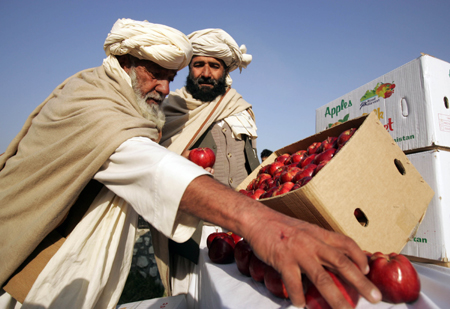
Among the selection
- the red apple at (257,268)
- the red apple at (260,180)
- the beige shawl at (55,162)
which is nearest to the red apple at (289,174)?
the red apple at (260,180)

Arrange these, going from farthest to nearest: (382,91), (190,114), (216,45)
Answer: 1. (216,45)
2. (190,114)
3. (382,91)

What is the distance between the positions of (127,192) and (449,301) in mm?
1270

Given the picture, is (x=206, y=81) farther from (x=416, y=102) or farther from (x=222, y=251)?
(x=222, y=251)

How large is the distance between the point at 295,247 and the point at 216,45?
3.04m

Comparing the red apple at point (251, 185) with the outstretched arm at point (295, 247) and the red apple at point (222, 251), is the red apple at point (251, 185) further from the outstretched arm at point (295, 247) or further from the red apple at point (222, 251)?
the outstretched arm at point (295, 247)

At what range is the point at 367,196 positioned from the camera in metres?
1.21

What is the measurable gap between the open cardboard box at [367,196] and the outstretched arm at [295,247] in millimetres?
341

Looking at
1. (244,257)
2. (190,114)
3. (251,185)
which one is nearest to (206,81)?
Result: (190,114)

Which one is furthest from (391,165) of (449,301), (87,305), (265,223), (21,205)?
(21,205)

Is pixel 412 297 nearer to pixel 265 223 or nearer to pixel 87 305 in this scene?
pixel 265 223

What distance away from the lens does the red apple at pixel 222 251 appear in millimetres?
1517

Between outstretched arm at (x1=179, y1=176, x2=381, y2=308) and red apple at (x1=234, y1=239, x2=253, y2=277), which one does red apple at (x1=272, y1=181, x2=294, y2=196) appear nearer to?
red apple at (x1=234, y1=239, x2=253, y2=277)

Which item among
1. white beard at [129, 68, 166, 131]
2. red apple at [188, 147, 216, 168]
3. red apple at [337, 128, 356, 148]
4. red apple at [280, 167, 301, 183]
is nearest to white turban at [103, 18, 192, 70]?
white beard at [129, 68, 166, 131]

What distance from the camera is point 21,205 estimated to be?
1.39 meters
